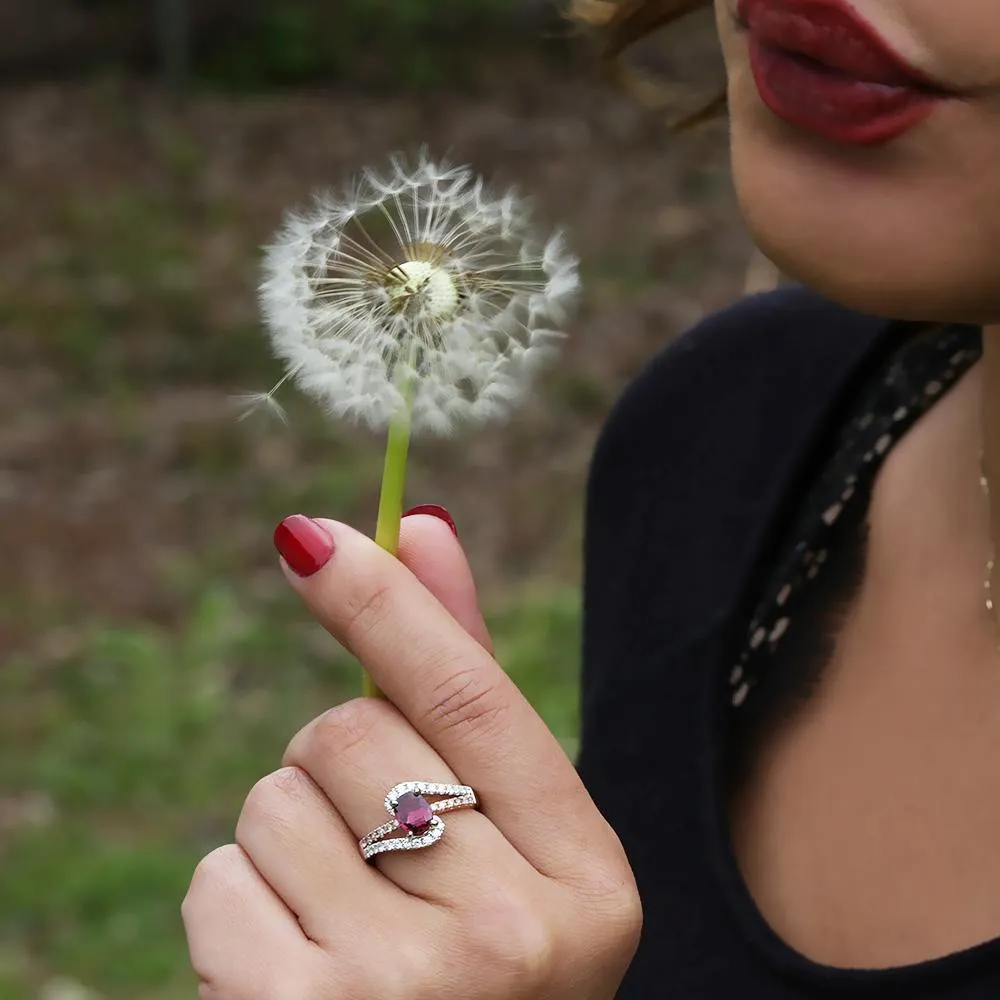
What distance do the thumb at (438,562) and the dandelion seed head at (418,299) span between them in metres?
0.07

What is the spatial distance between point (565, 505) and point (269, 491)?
0.91 meters

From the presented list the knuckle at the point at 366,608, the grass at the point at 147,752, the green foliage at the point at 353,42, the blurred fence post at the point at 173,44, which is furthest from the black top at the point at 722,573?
the green foliage at the point at 353,42

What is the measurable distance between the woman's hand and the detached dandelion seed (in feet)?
0.14

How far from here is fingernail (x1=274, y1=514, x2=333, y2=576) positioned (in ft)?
2.96

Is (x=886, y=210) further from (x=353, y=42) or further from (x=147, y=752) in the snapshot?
(x=353, y=42)

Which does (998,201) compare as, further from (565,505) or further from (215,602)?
(565,505)

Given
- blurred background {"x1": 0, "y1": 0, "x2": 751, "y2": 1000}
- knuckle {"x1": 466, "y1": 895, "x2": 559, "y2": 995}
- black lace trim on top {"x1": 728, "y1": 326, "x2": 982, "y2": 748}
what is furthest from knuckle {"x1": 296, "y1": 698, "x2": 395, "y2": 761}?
blurred background {"x1": 0, "y1": 0, "x2": 751, "y2": 1000}

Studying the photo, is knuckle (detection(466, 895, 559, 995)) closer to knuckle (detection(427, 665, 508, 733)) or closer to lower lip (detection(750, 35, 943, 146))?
knuckle (detection(427, 665, 508, 733))

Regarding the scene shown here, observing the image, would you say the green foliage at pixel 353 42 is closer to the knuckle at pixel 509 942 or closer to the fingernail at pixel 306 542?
the fingernail at pixel 306 542

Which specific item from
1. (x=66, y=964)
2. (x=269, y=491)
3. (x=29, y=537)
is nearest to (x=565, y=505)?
(x=269, y=491)

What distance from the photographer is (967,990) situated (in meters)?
1.07

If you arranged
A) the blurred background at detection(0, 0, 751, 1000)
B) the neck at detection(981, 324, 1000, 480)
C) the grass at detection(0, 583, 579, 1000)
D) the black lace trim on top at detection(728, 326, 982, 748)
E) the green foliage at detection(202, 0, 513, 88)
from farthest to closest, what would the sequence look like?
the green foliage at detection(202, 0, 513, 88) → the blurred background at detection(0, 0, 751, 1000) → the grass at detection(0, 583, 579, 1000) → the black lace trim on top at detection(728, 326, 982, 748) → the neck at detection(981, 324, 1000, 480)

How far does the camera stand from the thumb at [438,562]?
0.96m

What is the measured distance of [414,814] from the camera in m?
0.87
